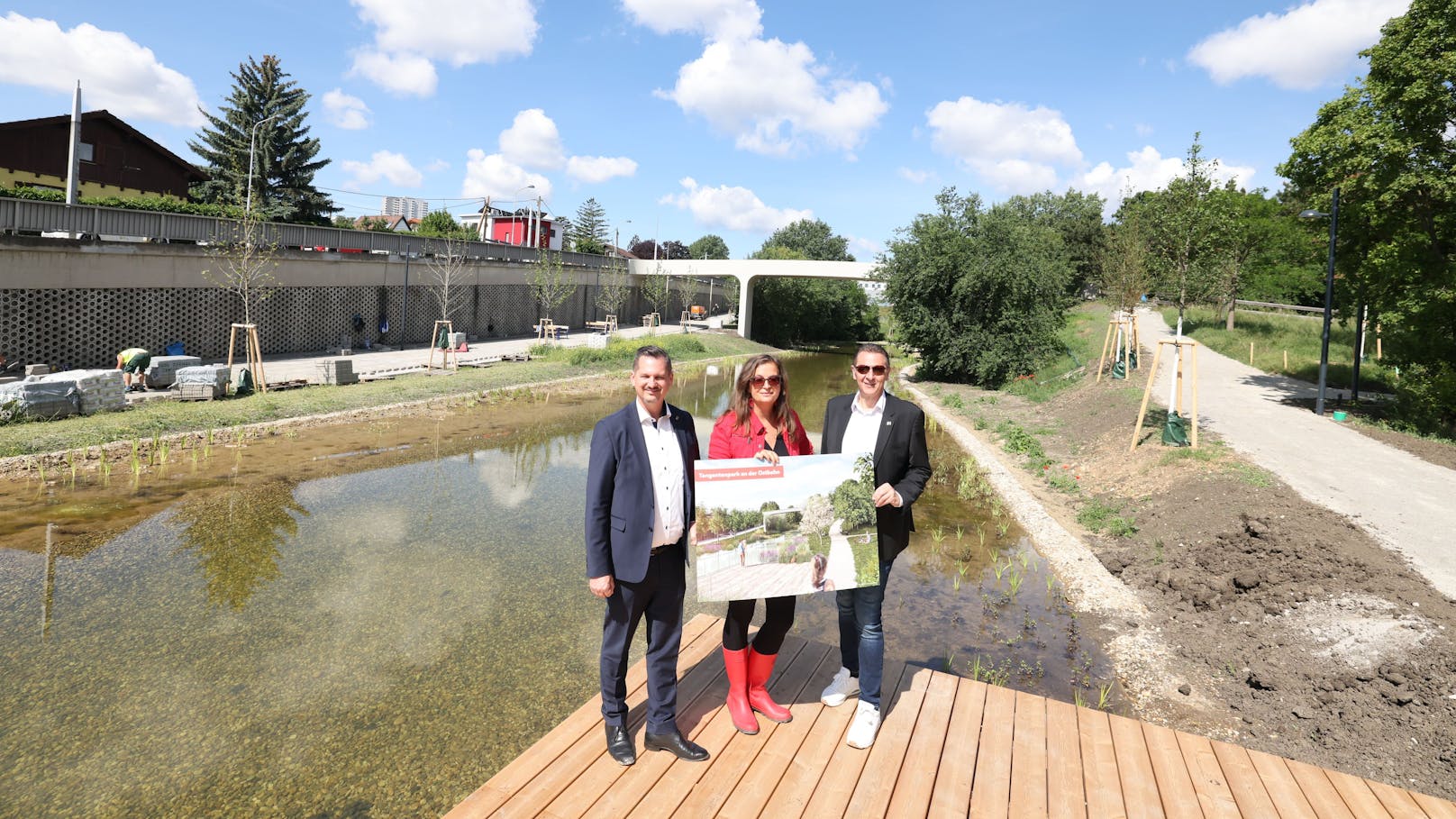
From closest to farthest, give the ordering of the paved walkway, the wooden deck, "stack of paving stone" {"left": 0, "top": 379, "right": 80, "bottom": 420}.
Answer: the wooden deck, the paved walkway, "stack of paving stone" {"left": 0, "top": 379, "right": 80, "bottom": 420}

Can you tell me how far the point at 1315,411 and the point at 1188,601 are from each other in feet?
38.3

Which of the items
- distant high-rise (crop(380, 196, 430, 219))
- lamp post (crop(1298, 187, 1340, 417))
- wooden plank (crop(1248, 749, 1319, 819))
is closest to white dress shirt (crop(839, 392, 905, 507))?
wooden plank (crop(1248, 749, 1319, 819))

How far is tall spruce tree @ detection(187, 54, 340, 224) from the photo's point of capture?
129 ft

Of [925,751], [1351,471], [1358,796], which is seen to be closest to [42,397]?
[925,751]

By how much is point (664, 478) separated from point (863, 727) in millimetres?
1657

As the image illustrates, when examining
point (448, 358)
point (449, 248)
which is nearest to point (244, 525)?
point (448, 358)

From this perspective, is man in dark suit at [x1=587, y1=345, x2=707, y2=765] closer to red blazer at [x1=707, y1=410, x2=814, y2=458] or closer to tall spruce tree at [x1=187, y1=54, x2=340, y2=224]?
red blazer at [x1=707, y1=410, x2=814, y2=458]

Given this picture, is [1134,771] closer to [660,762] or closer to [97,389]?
[660,762]

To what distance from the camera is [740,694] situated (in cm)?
398

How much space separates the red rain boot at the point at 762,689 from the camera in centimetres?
405

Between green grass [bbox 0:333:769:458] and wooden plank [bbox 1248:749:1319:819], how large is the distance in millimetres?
13568

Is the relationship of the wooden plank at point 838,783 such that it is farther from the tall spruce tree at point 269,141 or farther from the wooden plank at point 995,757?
the tall spruce tree at point 269,141

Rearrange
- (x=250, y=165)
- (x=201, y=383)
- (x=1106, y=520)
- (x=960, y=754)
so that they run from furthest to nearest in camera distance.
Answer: (x=250, y=165), (x=201, y=383), (x=1106, y=520), (x=960, y=754)

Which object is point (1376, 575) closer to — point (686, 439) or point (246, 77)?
point (686, 439)
